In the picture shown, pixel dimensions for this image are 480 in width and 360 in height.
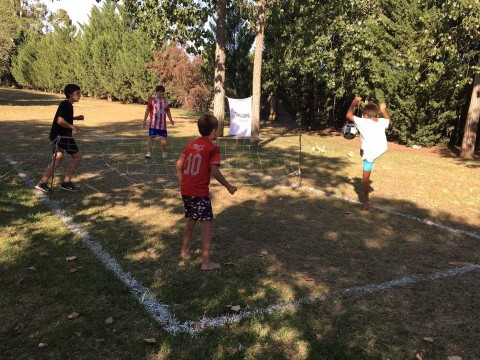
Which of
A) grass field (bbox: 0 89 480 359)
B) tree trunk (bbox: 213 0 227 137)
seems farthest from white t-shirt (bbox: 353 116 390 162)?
tree trunk (bbox: 213 0 227 137)

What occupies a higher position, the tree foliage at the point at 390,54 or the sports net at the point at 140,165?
the tree foliage at the point at 390,54

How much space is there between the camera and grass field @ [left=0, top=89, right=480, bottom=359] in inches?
134

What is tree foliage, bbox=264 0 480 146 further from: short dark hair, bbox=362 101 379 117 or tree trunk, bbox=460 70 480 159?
short dark hair, bbox=362 101 379 117

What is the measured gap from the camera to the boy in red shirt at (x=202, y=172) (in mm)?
4461

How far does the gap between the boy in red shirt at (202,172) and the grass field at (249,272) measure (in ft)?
2.21

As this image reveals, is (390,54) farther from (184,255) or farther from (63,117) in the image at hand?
(184,255)

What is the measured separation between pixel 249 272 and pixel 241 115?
11619mm

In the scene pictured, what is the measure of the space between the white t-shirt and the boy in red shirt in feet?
12.2

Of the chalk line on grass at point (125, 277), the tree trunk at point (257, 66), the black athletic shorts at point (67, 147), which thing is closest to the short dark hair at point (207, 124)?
the chalk line on grass at point (125, 277)

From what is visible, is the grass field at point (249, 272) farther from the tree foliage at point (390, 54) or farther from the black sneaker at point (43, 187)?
the tree foliage at point (390, 54)

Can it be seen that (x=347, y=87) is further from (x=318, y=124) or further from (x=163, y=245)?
(x=163, y=245)

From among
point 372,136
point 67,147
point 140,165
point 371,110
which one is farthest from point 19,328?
point 140,165

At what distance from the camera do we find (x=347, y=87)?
20.0 m

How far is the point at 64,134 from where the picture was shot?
771cm
